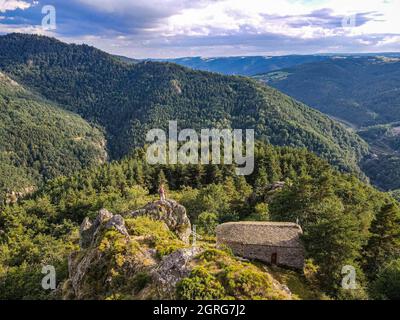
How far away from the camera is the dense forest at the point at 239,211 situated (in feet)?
116

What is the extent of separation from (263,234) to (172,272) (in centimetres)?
1914

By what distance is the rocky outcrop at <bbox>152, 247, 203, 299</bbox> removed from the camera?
20953mm

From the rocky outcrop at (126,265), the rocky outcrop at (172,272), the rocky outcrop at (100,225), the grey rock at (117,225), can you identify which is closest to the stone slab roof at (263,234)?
the rocky outcrop at (126,265)

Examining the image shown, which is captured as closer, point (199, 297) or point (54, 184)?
point (199, 297)

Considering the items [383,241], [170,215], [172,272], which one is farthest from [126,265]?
[383,241]

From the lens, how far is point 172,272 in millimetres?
21969

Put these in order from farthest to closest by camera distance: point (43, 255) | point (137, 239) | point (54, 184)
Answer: point (54, 184)
point (43, 255)
point (137, 239)

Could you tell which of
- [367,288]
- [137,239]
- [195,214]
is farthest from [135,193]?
[367,288]

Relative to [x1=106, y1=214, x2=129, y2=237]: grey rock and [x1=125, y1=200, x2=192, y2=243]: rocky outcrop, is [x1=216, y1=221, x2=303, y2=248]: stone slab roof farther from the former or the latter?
[x1=106, y1=214, x2=129, y2=237]: grey rock

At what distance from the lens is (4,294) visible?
143ft

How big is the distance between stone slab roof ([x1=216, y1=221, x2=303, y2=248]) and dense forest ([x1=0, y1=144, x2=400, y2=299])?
169 centimetres

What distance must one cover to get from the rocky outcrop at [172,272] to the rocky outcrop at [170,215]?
1976 cm
